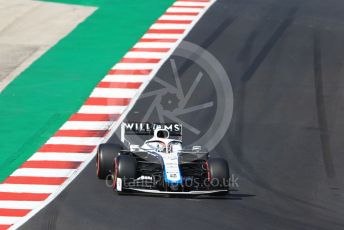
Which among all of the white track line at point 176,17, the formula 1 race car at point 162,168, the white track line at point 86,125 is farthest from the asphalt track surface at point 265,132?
the white track line at point 86,125

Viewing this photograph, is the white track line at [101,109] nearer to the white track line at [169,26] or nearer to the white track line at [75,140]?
the white track line at [75,140]

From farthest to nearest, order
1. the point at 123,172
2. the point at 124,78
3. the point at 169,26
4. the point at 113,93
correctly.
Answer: the point at 169,26 < the point at 124,78 < the point at 113,93 < the point at 123,172

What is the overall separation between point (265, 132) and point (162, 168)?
18.9 ft

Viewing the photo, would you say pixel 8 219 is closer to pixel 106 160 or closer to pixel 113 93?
pixel 106 160

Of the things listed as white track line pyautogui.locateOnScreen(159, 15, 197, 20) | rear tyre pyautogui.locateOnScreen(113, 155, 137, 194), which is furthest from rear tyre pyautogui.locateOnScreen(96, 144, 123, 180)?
white track line pyautogui.locateOnScreen(159, 15, 197, 20)

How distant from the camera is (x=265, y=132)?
25.6 metres

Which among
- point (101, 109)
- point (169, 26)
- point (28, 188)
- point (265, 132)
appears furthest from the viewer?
point (169, 26)

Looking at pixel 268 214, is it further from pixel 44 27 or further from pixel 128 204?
pixel 44 27

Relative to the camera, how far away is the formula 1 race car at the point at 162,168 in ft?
65.8

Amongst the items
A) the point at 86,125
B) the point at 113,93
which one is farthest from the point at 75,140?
the point at 113,93

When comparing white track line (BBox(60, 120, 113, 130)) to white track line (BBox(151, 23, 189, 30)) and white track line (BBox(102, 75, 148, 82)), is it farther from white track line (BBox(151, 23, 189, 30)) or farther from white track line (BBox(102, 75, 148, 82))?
white track line (BBox(151, 23, 189, 30))

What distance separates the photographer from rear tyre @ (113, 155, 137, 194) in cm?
2002

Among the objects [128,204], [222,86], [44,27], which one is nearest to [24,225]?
[128,204]

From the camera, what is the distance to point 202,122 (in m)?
26.2
